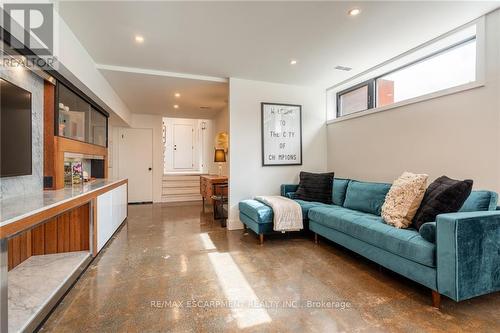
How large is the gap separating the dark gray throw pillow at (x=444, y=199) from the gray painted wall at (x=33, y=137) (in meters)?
3.61

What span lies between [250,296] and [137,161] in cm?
539

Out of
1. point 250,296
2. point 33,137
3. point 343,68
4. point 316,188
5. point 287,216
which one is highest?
point 343,68

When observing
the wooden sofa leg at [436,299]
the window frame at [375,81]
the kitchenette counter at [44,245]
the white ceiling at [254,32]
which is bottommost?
the wooden sofa leg at [436,299]

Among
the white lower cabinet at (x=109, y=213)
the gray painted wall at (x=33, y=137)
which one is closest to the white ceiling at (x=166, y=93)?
the gray painted wall at (x=33, y=137)

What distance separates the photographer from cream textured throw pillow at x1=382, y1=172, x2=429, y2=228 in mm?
2252

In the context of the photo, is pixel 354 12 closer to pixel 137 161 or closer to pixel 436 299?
pixel 436 299

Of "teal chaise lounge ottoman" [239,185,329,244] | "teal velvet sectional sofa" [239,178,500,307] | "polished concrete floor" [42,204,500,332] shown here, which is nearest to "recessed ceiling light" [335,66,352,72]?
"teal chaise lounge ottoman" [239,185,329,244]

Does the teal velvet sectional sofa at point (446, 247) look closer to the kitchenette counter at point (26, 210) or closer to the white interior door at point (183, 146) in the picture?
the kitchenette counter at point (26, 210)

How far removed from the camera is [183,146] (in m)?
7.75

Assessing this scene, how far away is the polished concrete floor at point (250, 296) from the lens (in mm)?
1592

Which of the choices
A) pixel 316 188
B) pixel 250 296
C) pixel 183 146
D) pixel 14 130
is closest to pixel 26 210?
pixel 14 130

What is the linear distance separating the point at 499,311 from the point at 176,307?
233 cm

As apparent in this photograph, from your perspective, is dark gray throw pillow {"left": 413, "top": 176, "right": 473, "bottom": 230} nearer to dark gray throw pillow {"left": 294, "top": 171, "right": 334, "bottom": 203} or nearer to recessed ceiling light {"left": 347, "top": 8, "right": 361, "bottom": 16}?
dark gray throw pillow {"left": 294, "top": 171, "right": 334, "bottom": 203}

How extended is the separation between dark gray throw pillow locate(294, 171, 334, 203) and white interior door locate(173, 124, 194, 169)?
4.80 metres
